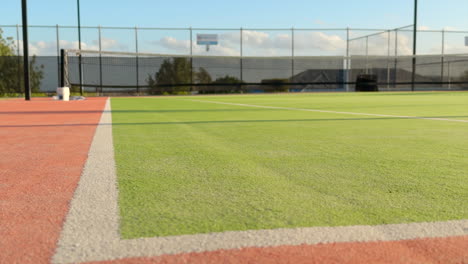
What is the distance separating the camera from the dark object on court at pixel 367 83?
2938 cm

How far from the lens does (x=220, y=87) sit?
28.3 metres

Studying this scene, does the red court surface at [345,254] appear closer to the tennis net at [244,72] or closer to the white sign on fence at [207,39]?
the tennis net at [244,72]

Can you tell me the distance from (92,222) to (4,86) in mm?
27598

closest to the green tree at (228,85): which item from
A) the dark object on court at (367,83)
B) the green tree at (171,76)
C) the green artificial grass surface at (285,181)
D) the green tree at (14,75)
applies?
the green tree at (171,76)

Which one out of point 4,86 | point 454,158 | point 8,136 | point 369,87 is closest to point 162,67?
point 4,86

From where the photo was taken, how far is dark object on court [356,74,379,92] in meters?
29.4

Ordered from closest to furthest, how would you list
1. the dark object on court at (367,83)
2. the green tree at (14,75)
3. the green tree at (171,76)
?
the green tree at (14,75) < the green tree at (171,76) < the dark object on court at (367,83)

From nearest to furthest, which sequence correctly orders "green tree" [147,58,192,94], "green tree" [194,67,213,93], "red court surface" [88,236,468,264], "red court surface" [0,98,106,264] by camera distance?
1. "red court surface" [88,236,468,264]
2. "red court surface" [0,98,106,264]
3. "green tree" [147,58,192,94]
4. "green tree" [194,67,213,93]

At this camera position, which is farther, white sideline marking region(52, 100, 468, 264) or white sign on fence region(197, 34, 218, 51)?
white sign on fence region(197, 34, 218, 51)

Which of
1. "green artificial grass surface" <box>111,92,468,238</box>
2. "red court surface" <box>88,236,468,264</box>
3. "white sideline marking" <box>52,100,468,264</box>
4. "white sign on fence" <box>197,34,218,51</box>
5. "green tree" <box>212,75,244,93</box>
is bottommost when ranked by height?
"red court surface" <box>88,236,468,264</box>

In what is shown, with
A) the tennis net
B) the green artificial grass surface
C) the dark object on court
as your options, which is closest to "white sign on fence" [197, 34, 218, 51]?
the tennis net

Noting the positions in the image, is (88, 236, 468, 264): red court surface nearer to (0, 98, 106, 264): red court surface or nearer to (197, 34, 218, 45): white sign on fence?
(0, 98, 106, 264): red court surface

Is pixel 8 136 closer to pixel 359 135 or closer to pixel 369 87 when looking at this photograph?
pixel 359 135

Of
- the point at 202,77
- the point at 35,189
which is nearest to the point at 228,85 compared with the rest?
the point at 202,77
